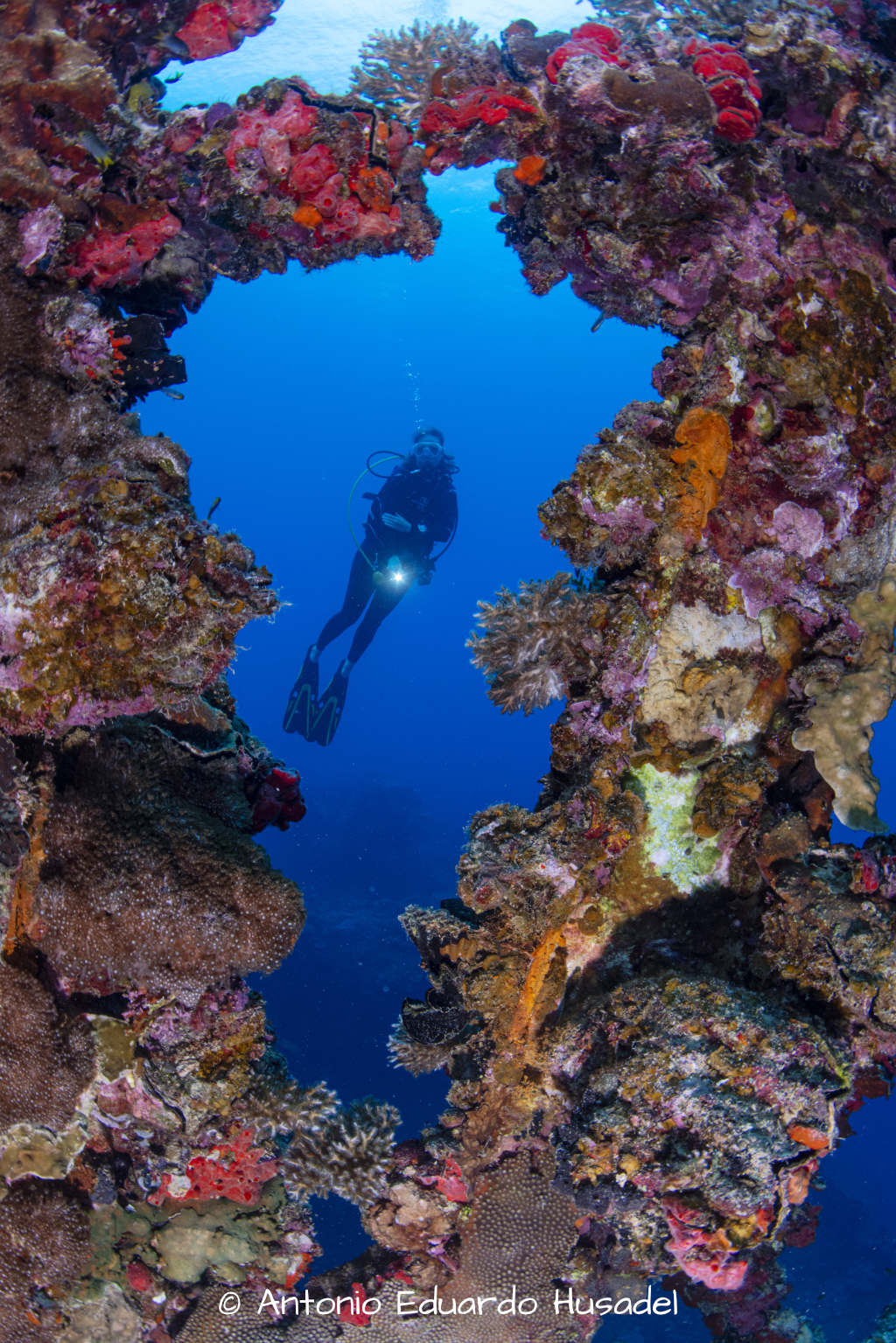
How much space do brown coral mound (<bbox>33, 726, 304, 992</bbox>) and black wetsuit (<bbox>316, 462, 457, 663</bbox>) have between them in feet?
31.2

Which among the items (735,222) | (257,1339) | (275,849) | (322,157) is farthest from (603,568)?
(275,849)

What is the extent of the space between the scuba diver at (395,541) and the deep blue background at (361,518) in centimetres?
764

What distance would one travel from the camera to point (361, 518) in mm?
63156

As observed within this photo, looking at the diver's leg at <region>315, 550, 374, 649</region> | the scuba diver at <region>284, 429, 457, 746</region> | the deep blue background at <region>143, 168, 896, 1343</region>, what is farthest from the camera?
the deep blue background at <region>143, 168, 896, 1343</region>

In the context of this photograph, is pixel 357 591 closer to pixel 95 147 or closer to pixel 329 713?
pixel 329 713

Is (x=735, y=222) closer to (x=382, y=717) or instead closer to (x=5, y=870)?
(x=5, y=870)

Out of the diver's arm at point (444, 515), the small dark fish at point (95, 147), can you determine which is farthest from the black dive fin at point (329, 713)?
the small dark fish at point (95, 147)

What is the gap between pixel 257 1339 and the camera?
5238mm

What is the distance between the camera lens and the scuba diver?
1305 centimetres

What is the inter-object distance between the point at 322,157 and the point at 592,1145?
6946 mm

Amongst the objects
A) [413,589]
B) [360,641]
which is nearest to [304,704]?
[360,641]

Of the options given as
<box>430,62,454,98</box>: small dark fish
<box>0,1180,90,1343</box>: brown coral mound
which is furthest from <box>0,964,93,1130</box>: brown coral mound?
<box>430,62,454,98</box>: small dark fish

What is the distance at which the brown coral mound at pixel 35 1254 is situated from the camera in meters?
4.26

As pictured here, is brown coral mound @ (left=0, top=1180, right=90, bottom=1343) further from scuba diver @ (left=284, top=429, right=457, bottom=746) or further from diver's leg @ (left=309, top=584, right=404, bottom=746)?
diver's leg @ (left=309, top=584, right=404, bottom=746)
